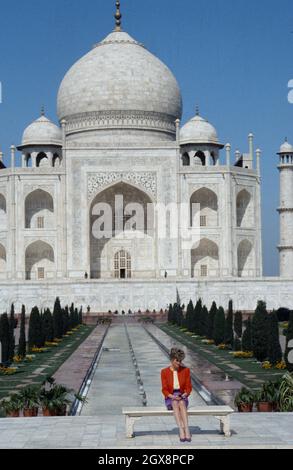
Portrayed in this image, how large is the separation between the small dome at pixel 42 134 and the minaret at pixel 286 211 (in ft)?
31.4

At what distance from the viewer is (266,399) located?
8562 millimetres

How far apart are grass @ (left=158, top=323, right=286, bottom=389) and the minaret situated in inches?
595

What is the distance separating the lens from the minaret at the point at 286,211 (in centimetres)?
3453

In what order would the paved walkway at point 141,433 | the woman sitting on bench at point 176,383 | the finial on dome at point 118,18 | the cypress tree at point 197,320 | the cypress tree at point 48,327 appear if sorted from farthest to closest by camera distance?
the finial on dome at point 118,18
the cypress tree at point 197,320
the cypress tree at point 48,327
the woman sitting on bench at point 176,383
the paved walkway at point 141,433

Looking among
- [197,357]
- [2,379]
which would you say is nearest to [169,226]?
[197,357]

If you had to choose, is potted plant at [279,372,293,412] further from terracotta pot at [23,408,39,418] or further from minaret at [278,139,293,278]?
minaret at [278,139,293,278]

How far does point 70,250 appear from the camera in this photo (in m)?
32.8

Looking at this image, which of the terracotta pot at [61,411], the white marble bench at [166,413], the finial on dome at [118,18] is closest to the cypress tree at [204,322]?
the terracotta pot at [61,411]

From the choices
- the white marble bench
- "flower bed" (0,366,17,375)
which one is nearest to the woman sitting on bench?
the white marble bench

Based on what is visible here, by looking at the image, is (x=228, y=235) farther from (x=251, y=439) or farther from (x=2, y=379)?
(x=251, y=439)

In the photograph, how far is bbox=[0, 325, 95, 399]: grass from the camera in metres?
11.5

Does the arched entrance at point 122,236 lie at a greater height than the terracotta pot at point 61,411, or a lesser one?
greater

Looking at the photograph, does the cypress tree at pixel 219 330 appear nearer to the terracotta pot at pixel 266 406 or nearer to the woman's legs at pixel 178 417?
the terracotta pot at pixel 266 406
